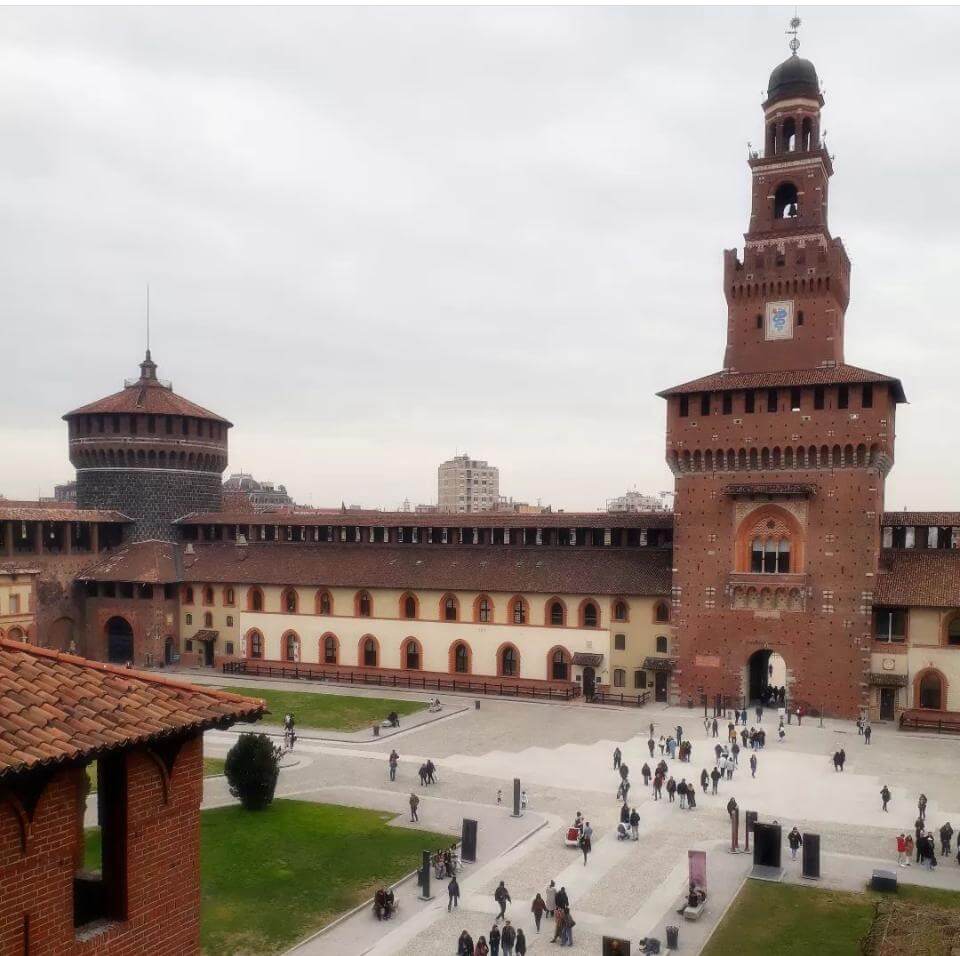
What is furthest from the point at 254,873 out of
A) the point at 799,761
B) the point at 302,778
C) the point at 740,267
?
the point at 740,267

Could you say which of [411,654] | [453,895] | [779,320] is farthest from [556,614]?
[453,895]

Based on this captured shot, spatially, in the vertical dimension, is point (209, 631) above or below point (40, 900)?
below

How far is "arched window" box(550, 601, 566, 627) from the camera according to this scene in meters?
54.4

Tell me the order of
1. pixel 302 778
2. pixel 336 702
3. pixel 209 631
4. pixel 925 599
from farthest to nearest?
pixel 209 631
pixel 336 702
pixel 925 599
pixel 302 778

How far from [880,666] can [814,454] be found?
36.2 ft

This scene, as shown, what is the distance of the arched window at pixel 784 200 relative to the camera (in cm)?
5338

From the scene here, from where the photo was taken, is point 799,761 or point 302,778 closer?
point 302,778

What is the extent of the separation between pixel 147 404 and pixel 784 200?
44.3 m

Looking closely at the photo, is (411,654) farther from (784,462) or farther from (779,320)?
(779,320)

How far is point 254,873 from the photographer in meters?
26.3

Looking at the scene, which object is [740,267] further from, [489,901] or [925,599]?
[489,901]

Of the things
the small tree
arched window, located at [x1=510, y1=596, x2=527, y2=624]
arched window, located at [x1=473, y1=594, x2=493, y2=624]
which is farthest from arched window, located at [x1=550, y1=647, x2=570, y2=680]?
the small tree

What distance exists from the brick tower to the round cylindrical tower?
3505 cm

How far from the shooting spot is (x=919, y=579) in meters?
47.2
